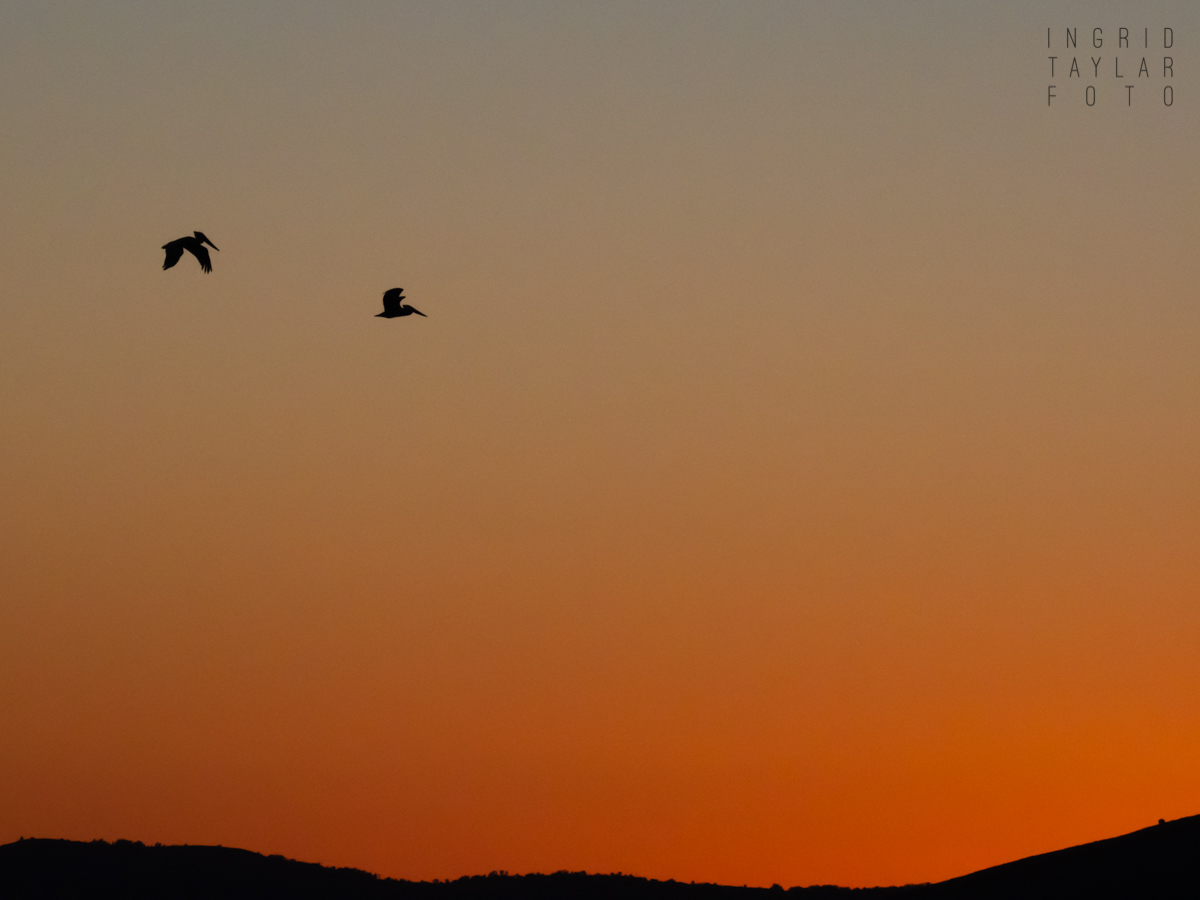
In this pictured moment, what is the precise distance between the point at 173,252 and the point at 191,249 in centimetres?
42

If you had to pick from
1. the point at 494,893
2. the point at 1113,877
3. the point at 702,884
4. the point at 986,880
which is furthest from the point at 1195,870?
the point at 494,893

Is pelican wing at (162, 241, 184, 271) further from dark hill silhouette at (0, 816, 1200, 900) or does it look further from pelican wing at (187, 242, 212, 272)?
dark hill silhouette at (0, 816, 1200, 900)

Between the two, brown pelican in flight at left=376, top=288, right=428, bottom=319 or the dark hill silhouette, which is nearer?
brown pelican in flight at left=376, top=288, right=428, bottom=319

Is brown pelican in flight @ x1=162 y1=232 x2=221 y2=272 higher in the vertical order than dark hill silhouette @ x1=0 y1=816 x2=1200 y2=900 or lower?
higher

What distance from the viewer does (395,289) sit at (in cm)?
5328

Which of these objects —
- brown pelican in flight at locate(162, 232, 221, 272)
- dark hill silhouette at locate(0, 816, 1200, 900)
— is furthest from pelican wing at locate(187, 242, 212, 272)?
dark hill silhouette at locate(0, 816, 1200, 900)

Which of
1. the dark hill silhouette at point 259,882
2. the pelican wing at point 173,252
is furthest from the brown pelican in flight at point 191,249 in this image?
the dark hill silhouette at point 259,882

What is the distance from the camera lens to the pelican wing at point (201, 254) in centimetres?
4744

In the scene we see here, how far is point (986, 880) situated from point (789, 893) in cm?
852

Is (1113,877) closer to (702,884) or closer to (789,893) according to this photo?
(789,893)

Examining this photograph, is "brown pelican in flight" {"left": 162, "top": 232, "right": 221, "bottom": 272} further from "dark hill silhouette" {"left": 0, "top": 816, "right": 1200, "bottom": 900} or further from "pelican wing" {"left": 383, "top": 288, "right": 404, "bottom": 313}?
"dark hill silhouette" {"left": 0, "top": 816, "right": 1200, "bottom": 900}

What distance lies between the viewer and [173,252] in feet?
157

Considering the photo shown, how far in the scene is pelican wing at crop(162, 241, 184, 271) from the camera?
47.3 meters

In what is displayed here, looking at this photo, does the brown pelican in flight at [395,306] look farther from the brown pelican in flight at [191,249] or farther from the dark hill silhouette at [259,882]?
the dark hill silhouette at [259,882]
